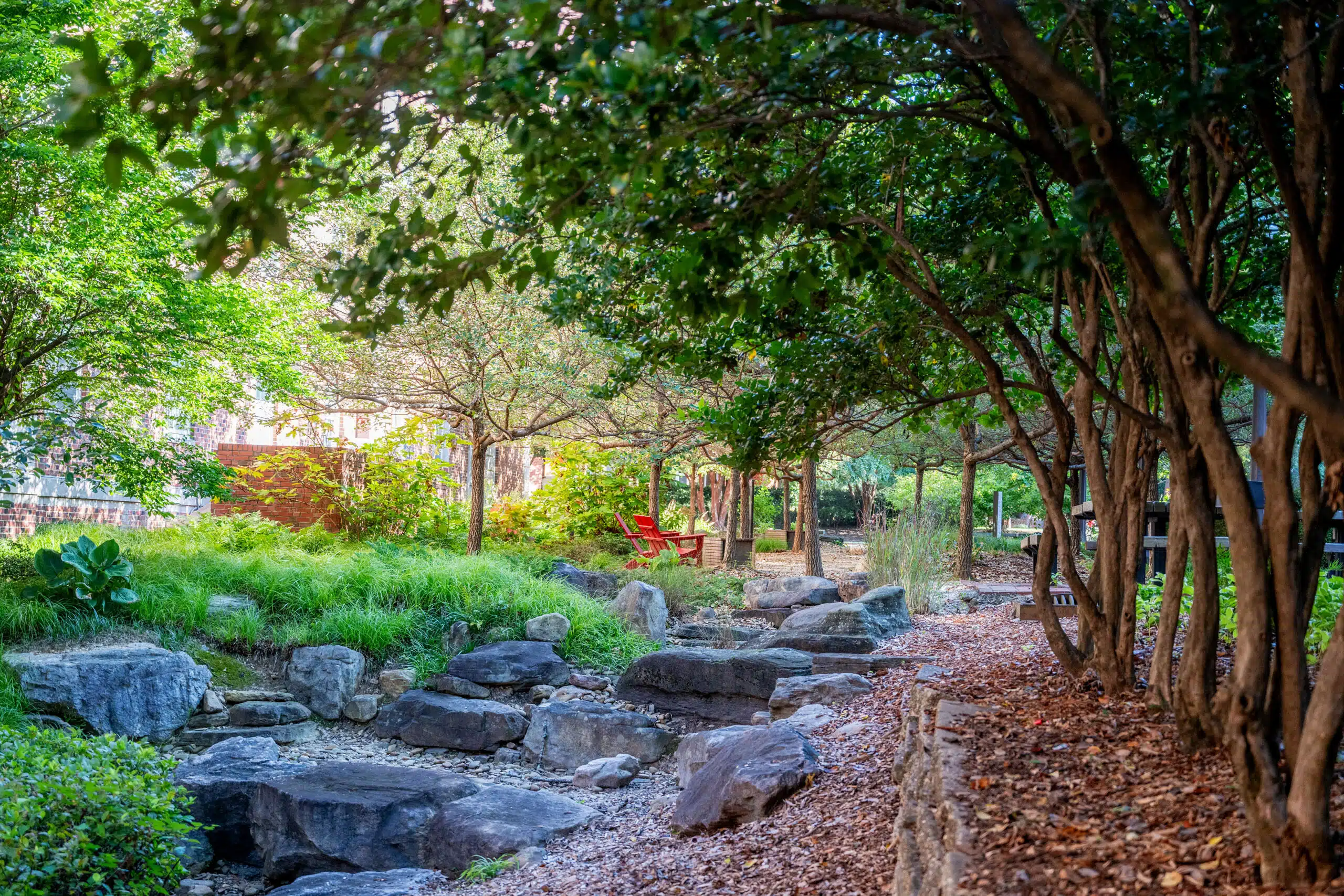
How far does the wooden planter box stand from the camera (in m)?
17.2

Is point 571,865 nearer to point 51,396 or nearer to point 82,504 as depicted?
point 51,396

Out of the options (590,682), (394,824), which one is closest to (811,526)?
(590,682)

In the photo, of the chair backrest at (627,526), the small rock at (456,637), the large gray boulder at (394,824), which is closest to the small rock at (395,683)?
the small rock at (456,637)

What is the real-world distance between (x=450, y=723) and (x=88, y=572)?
3.06 meters

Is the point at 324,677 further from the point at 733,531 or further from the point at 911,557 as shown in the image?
the point at 733,531

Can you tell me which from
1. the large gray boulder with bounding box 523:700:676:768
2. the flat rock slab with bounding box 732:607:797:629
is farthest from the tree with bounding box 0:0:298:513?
the flat rock slab with bounding box 732:607:797:629

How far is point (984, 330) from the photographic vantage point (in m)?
5.18

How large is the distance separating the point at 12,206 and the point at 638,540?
10.2 m

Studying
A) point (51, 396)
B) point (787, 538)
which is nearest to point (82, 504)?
point (51, 396)

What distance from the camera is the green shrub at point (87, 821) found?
404cm

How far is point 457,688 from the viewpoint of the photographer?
850cm

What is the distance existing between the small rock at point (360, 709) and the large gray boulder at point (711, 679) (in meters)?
2.03

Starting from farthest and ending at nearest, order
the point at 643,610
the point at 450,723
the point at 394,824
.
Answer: the point at 643,610 < the point at 450,723 < the point at 394,824

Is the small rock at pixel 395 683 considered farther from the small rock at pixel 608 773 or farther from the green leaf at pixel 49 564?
the green leaf at pixel 49 564
